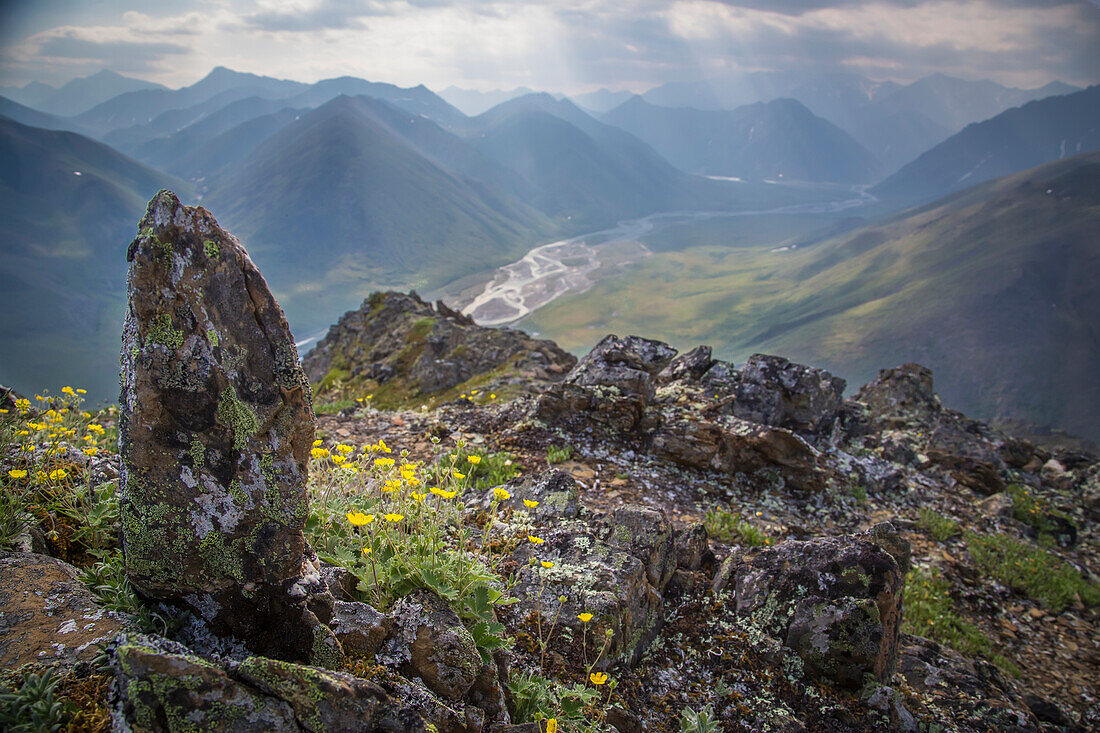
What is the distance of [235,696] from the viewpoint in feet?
10.8

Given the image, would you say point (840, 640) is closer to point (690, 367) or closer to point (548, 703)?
point (548, 703)

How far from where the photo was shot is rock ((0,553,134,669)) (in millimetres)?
3590

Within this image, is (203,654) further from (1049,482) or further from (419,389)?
(1049,482)

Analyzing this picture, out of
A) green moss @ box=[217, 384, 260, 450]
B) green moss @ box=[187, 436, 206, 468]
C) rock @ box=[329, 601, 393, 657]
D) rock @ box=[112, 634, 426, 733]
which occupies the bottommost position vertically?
rock @ box=[329, 601, 393, 657]

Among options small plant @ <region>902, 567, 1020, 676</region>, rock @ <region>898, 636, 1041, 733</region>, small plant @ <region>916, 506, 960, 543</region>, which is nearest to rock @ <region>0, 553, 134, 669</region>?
rock @ <region>898, 636, 1041, 733</region>

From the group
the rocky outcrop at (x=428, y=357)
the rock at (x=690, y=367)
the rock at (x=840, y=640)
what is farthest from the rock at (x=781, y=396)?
the rock at (x=840, y=640)

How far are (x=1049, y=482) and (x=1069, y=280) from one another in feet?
710

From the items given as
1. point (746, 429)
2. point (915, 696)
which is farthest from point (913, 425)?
point (915, 696)

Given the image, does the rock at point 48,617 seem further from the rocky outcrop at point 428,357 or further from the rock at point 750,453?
the rocky outcrop at point 428,357

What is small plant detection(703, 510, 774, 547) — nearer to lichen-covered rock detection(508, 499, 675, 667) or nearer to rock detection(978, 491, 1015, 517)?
lichen-covered rock detection(508, 499, 675, 667)

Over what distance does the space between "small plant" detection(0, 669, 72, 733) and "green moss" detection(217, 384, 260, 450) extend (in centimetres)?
189

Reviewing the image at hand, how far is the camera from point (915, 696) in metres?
7.66

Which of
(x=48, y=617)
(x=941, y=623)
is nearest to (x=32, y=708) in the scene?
(x=48, y=617)

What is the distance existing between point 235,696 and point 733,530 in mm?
10888
